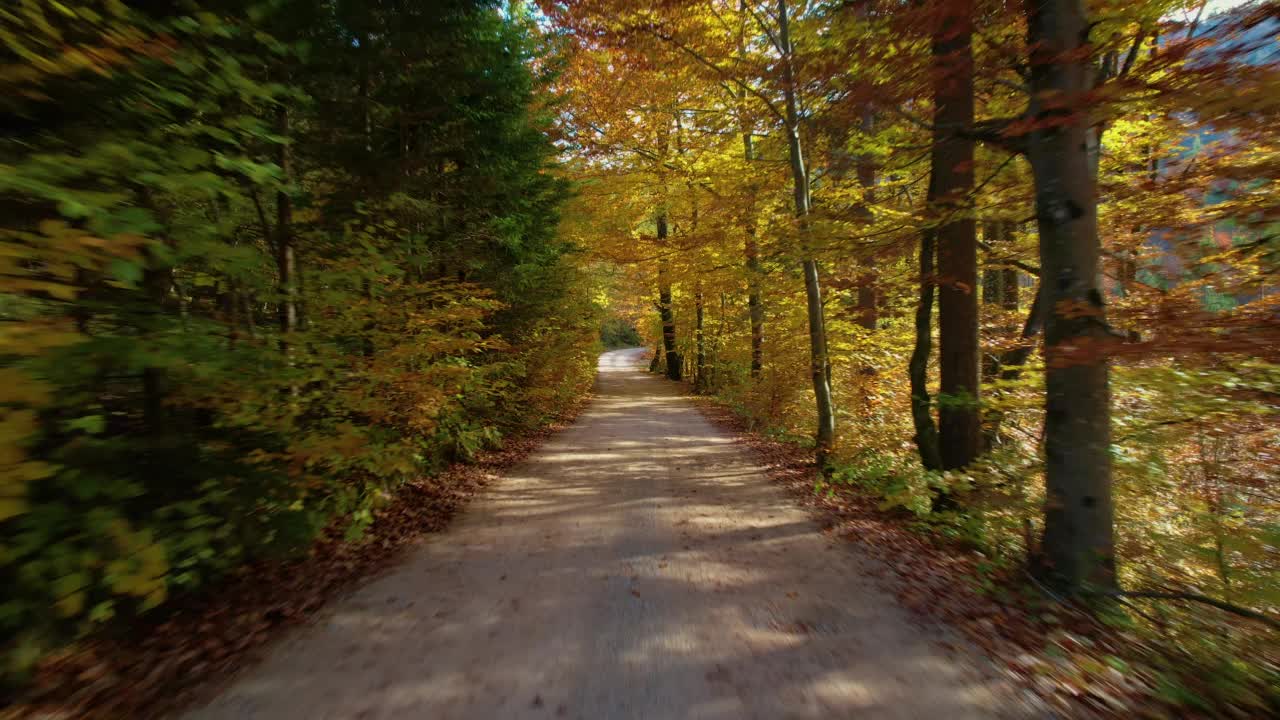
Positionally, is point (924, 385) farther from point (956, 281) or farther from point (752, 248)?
point (752, 248)

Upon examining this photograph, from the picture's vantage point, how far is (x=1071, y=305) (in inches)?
147

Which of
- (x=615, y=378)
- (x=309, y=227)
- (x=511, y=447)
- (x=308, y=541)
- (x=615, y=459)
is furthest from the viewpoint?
(x=615, y=378)

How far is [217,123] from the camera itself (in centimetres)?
379

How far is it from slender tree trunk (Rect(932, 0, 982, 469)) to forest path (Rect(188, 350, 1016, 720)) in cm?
206

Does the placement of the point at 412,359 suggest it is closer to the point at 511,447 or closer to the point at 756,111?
the point at 511,447

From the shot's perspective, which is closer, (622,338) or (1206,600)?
(1206,600)

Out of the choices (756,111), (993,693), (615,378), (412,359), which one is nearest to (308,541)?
(412,359)

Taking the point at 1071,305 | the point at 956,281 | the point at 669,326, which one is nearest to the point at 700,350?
the point at 669,326

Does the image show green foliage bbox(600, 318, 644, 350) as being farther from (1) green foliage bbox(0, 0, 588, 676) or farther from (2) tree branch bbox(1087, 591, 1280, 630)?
(2) tree branch bbox(1087, 591, 1280, 630)

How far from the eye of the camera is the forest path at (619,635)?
284 cm

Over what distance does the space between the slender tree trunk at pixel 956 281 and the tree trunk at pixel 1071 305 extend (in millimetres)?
1417

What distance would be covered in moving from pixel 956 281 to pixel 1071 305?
2.22 metres

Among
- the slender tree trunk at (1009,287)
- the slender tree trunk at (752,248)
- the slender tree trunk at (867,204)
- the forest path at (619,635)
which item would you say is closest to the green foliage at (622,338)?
the slender tree trunk at (752,248)

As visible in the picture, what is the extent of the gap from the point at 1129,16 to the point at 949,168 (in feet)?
6.28
